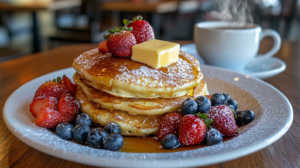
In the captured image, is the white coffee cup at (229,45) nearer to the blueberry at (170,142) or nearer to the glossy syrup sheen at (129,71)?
the glossy syrup sheen at (129,71)

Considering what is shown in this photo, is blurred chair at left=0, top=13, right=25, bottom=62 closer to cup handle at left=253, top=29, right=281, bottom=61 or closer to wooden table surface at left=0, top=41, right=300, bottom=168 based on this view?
wooden table surface at left=0, top=41, right=300, bottom=168

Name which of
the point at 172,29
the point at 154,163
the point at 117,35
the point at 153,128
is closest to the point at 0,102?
the point at 117,35

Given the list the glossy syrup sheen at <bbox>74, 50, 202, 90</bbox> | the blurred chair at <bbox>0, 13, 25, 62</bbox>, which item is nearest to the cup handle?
the glossy syrup sheen at <bbox>74, 50, 202, 90</bbox>

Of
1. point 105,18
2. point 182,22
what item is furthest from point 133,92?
point 105,18

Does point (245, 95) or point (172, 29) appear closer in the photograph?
point (245, 95)

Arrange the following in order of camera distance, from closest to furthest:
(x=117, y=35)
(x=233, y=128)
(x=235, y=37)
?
(x=233, y=128) → (x=117, y=35) → (x=235, y=37)

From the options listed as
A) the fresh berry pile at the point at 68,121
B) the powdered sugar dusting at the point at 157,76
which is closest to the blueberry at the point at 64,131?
the fresh berry pile at the point at 68,121

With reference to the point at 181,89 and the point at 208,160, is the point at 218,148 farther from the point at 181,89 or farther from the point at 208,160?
the point at 181,89
